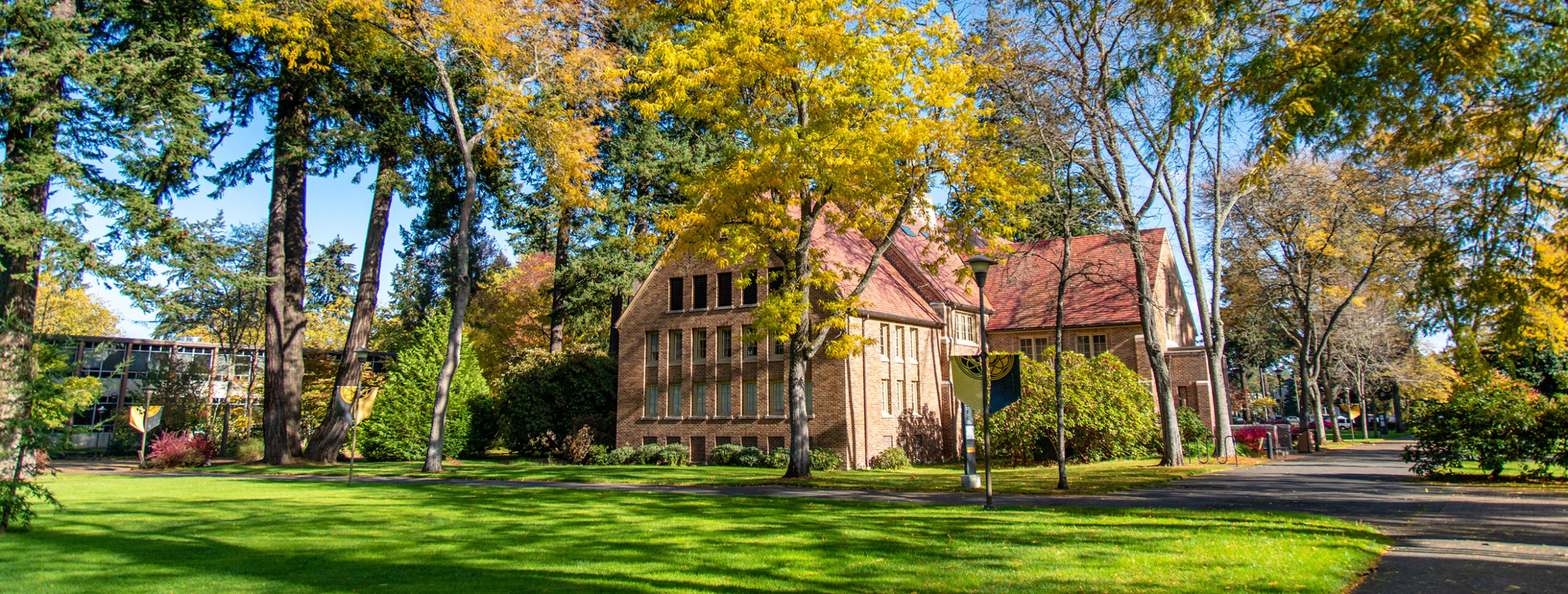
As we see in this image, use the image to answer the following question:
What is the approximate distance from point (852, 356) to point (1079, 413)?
7.98 meters

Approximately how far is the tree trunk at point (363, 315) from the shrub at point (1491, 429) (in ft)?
108

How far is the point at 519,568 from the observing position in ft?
27.5

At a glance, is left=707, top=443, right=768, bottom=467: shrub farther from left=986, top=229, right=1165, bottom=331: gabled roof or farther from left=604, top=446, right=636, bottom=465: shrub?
left=986, top=229, right=1165, bottom=331: gabled roof

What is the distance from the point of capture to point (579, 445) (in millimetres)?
33062

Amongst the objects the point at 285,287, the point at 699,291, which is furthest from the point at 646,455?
the point at 285,287

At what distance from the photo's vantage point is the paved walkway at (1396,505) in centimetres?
754

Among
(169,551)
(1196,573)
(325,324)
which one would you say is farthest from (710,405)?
(325,324)

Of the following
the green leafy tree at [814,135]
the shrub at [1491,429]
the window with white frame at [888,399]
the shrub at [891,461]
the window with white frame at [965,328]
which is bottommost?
the shrub at [891,461]

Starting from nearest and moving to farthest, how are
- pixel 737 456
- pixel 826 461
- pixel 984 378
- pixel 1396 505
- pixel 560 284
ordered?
pixel 1396 505 < pixel 984 378 < pixel 826 461 < pixel 737 456 < pixel 560 284

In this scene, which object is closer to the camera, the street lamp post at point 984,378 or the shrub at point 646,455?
the street lamp post at point 984,378

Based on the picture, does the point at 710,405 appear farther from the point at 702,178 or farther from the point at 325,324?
the point at 325,324

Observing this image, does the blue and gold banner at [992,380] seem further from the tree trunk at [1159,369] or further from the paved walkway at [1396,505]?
the tree trunk at [1159,369]

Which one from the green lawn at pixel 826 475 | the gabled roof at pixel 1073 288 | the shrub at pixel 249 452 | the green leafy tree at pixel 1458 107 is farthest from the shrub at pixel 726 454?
the green leafy tree at pixel 1458 107

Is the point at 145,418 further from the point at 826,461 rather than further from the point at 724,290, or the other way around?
the point at 826,461
